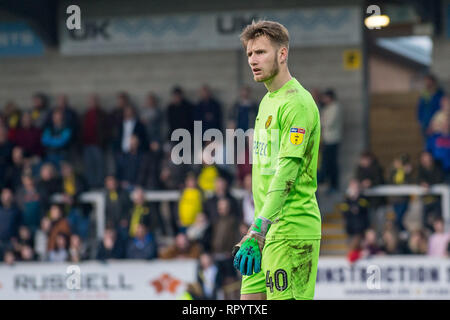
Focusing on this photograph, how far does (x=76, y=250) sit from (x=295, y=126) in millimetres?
9406

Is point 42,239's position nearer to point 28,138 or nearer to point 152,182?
point 152,182

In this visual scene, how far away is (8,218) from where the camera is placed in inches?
553

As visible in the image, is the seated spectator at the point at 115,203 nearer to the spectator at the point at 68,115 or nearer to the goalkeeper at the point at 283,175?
the spectator at the point at 68,115

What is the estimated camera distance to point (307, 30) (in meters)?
15.0


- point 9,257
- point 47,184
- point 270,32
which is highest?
point 270,32

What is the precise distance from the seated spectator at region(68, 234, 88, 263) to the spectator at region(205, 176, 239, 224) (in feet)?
6.54

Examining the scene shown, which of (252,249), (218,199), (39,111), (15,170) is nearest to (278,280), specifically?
(252,249)

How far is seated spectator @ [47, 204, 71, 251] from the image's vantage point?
1350 cm

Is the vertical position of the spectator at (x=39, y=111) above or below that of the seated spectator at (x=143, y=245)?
above

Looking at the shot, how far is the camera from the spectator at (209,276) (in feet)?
39.4

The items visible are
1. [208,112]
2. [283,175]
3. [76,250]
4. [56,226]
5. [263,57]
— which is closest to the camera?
[283,175]

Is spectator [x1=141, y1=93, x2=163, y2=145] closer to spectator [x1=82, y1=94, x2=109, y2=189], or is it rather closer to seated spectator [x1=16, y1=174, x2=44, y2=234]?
spectator [x1=82, y1=94, x2=109, y2=189]

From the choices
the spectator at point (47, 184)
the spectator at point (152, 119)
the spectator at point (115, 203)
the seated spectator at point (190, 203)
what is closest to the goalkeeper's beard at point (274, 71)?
the seated spectator at point (190, 203)
